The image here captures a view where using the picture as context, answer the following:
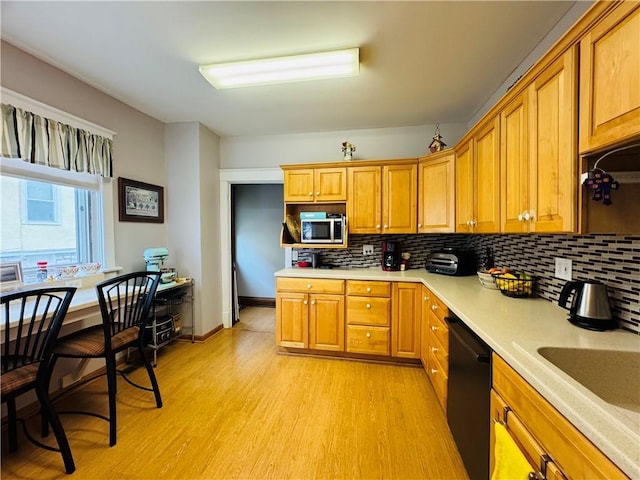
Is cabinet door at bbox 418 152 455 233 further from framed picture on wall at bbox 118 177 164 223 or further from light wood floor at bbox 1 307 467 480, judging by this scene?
framed picture on wall at bbox 118 177 164 223

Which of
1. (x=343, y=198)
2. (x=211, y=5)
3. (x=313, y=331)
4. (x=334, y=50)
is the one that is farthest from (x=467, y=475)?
(x=211, y=5)

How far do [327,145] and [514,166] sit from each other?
7.37ft

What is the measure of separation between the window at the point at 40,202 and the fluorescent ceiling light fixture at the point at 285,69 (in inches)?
60.5

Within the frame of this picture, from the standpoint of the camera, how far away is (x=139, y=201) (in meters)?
2.88

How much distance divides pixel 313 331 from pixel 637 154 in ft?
8.32

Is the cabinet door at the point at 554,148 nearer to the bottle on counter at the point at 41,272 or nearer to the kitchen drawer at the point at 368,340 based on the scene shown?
the kitchen drawer at the point at 368,340

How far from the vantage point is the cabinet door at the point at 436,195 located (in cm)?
255

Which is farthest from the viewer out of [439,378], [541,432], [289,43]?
[439,378]

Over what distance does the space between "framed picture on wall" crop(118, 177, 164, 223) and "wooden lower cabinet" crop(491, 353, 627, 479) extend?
321cm

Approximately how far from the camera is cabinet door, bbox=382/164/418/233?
2.85 m

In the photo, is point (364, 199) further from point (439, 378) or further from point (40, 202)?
point (40, 202)

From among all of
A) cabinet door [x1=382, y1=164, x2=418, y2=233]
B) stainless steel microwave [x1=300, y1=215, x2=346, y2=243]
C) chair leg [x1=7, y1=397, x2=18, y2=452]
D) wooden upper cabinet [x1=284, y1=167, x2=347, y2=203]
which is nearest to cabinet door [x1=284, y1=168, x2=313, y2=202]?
wooden upper cabinet [x1=284, y1=167, x2=347, y2=203]

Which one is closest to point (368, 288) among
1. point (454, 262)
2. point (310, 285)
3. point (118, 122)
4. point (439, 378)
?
point (310, 285)

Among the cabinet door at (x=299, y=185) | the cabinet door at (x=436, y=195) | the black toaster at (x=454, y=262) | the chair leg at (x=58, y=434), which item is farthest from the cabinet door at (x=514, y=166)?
the chair leg at (x=58, y=434)
